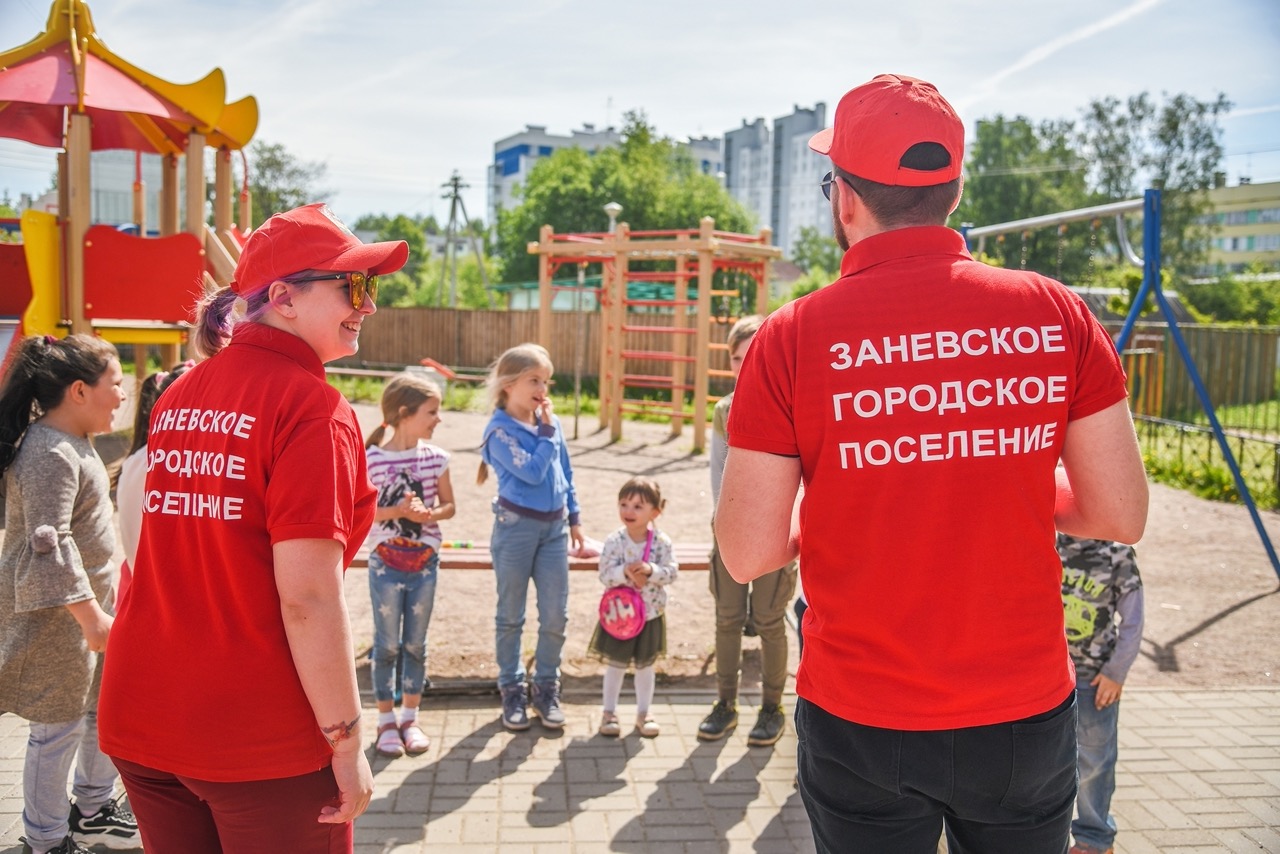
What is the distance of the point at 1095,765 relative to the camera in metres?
3.27

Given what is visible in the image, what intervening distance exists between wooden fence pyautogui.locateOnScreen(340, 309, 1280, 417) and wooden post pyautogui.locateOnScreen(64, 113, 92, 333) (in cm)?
1065

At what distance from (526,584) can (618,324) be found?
1070 centimetres

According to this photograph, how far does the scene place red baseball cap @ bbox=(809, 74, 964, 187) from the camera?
5.58 feet

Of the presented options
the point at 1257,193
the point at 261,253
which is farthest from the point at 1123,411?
the point at 1257,193

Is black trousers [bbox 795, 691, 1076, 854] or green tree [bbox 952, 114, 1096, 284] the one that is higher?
green tree [bbox 952, 114, 1096, 284]

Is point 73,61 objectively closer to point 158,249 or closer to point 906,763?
point 158,249

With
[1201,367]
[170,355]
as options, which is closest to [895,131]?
[170,355]

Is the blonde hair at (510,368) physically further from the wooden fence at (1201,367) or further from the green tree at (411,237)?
the green tree at (411,237)

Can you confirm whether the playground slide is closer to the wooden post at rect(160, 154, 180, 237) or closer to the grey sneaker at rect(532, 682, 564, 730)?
the wooden post at rect(160, 154, 180, 237)

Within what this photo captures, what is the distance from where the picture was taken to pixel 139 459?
3.25 meters

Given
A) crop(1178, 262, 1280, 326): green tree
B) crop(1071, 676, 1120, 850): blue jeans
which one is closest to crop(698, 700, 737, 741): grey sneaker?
crop(1071, 676, 1120, 850): blue jeans

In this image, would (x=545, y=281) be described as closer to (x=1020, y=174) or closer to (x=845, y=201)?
(x=845, y=201)

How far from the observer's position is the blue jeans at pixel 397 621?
4250mm

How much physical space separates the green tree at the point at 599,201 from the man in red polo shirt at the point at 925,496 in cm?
3916
